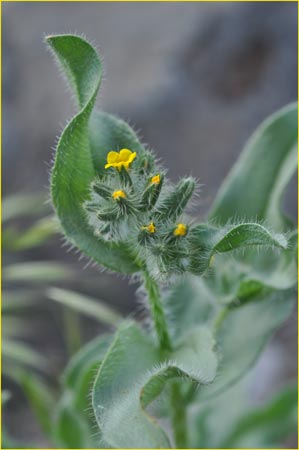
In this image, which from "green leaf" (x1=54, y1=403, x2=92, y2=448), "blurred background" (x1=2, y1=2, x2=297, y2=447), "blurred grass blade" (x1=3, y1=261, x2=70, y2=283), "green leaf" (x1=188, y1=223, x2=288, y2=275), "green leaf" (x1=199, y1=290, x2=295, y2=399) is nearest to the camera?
"green leaf" (x1=188, y1=223, x2=288, y2=275)

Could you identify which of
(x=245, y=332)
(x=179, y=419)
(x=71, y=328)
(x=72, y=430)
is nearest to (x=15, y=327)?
(x=71, y=328)

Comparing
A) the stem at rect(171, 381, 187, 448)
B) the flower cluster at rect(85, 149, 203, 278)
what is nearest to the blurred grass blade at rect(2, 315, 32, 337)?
the stem at rect(171, 381, 187, 448)

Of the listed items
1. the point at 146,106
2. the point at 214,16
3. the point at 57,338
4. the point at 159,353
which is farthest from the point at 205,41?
the point at 159,353

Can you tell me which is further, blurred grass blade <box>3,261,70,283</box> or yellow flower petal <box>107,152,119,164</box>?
blurred grass blade <box>3,261,70,283</box>

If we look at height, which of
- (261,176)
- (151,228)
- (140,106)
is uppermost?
(140,106)

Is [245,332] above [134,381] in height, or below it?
above

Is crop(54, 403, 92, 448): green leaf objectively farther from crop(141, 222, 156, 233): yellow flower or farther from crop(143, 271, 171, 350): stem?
crop(141, 222, 156, 233): yellow flower

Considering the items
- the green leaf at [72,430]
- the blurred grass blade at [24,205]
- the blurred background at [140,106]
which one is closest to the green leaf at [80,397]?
the green leaf at [72,430]

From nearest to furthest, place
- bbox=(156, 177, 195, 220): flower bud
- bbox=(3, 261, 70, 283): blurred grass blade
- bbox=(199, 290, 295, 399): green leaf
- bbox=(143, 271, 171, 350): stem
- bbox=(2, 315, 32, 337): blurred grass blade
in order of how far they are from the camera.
Answer: bbox=(156, 177, 195, 220): flower bud → bbox=(143, 271, 171, 350): stem → bbox=(199, 290, 295, 399): green leaf → bbox=(3, 261, 70, 283): blurred grass blade → bbox=(2, 315, 32, 337): blurred grass blade

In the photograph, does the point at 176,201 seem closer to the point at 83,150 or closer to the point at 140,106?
the point at 83,150
